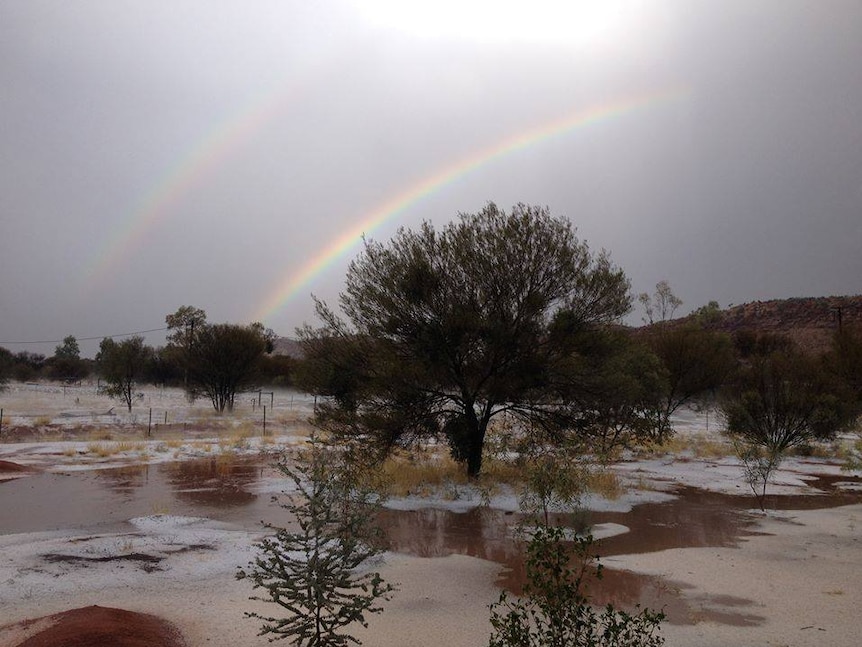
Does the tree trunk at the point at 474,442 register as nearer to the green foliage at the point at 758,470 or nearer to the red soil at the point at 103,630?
the green foliage at the point at 758,470

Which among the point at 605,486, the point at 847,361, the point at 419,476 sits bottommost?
the point at 605,486

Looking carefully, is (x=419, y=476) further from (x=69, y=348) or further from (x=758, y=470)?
(x=69, y=348)

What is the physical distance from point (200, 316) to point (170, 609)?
6213 centimetres

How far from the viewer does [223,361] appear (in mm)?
46594

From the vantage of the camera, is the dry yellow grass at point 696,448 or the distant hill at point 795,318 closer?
the dry yellow grass at point 696,448

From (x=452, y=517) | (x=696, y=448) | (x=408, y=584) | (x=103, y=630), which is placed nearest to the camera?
(x=103, y=630)

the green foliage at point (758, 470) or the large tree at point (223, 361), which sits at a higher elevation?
the large tree at point (223, 361)

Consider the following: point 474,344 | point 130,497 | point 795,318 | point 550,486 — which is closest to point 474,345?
point 474,344

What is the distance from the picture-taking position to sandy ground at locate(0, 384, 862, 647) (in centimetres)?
685

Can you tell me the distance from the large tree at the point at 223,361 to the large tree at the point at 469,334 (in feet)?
103

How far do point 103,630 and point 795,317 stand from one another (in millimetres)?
91392

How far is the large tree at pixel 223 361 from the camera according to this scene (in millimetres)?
46562

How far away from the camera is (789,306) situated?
86.7 meters

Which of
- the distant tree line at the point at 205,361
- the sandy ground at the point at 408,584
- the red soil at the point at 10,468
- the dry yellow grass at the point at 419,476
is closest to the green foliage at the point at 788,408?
the dry yellow grass at the point at 419,476
